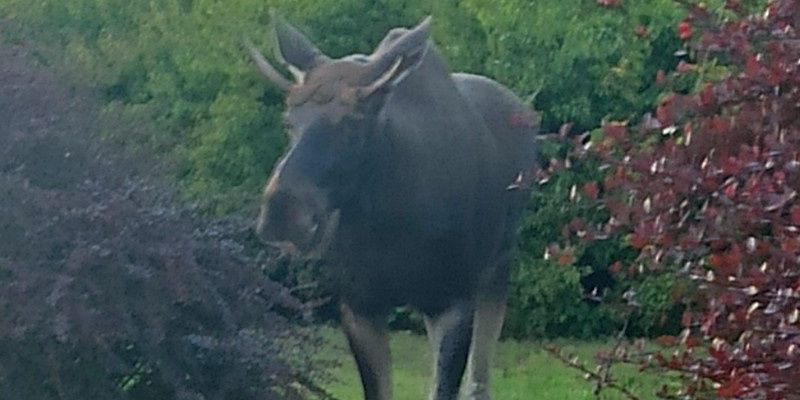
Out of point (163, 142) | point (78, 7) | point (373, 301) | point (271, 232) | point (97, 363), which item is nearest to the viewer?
point (271, 232)

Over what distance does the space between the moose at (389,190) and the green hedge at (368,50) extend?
226 inches

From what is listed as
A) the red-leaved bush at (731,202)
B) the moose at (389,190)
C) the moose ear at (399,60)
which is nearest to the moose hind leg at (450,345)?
the moose at (389,190)

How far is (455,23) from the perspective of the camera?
14289 mm

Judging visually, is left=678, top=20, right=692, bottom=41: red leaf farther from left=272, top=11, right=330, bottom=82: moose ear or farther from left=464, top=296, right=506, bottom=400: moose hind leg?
left=464, top=296, right=506, bottom=400: moose hind leg

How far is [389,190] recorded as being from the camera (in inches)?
271

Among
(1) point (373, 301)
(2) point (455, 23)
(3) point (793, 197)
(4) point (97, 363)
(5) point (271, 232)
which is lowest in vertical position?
(2) point (455, 23)

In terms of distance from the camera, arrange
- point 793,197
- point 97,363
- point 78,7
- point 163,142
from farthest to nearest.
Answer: point 78,7, point 163,142, point 97,363, point 793,197

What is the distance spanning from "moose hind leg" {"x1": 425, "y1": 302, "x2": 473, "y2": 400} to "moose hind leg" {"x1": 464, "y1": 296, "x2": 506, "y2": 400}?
1061 mm

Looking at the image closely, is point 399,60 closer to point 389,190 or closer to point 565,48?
point 389,190

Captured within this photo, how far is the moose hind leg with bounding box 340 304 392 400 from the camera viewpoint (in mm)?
7207

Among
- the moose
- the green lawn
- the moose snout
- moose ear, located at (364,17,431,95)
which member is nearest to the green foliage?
the green lawn

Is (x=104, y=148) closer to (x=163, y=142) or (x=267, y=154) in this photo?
(x=163, y=142)

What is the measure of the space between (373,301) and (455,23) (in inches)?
294

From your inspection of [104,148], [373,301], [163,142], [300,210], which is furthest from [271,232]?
[163,142]
